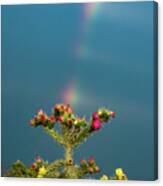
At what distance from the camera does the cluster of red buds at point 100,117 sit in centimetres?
413

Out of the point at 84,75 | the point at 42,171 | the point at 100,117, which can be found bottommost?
the point at 42,171

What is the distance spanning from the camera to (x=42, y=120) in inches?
167

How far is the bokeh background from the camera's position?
409 cm

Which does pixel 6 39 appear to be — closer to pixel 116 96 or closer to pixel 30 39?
pixel 30 39

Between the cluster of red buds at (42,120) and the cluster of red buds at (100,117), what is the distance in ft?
0.79

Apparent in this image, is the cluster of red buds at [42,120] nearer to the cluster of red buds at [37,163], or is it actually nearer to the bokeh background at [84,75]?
the bokeh background at [84,75]

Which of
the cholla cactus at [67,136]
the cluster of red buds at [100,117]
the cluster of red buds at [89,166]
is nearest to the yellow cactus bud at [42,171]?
the cholla cactus at [67,136]

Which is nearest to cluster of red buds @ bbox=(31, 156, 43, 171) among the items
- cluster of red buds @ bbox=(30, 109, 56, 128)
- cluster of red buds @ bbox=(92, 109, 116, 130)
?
cluster of red buds @ bbox=(30, 109, 56, 128)

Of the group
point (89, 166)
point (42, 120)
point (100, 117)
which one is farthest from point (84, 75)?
point (89, 166)

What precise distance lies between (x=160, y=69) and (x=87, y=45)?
439 mm

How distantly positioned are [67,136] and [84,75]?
0.37 metres

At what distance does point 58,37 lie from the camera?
4.21 metres

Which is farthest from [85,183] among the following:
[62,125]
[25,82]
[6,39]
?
[6,39]

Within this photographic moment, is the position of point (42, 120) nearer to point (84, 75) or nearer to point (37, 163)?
point (37, 163)
